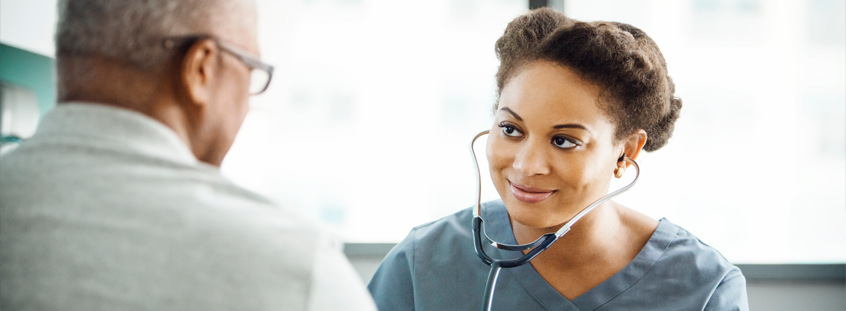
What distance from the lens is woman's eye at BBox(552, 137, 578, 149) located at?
2.85 ft

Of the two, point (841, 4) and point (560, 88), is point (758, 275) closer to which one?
point (841, 4)

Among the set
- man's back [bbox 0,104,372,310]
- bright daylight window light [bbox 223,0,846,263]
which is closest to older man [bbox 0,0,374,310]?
man's back [bbox 0,104,372,310]

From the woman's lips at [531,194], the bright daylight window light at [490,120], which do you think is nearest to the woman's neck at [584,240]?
the woman's lips at [531,194]

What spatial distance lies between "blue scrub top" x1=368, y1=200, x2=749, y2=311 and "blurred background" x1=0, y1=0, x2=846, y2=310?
68 centimetres

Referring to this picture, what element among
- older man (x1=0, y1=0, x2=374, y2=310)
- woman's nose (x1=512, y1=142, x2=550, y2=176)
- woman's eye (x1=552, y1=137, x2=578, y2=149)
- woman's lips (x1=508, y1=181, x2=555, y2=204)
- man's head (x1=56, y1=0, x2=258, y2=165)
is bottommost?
woman's lips (x1=508, y1=181, x2=555, y2=204)

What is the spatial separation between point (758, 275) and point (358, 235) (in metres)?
1.43

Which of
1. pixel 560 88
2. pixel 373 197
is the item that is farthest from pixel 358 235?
pixel 560 88

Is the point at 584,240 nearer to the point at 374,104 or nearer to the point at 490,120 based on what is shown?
the point at 490,120

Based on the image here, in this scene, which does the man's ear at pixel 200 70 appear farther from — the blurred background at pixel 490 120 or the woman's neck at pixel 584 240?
the blurred background at pixel 490 120

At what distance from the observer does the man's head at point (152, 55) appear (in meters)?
0.49

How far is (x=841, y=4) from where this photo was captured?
5.57ft

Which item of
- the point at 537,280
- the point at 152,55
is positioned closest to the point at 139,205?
the point at 152,55

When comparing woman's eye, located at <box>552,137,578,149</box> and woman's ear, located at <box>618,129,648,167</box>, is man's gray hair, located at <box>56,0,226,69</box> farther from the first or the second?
woman's ear, located at <box>618,129,648,167</box>

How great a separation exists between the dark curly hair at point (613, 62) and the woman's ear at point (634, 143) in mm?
14
